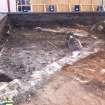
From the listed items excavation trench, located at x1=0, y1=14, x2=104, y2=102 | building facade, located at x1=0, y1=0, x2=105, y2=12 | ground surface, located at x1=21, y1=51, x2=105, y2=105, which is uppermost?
building facade, located at x1=0, y1=0, x2=105, y2=12

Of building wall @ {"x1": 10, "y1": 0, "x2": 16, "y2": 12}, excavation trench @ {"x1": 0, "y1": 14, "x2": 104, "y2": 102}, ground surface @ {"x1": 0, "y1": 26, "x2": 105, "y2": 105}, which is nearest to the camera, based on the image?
ground surface @ {"x1": 0, "y1": 26, "x2": 105, "y2": 105}

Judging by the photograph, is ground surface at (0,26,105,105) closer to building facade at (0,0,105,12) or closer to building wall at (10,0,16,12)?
building wall at (10,0,16,12)

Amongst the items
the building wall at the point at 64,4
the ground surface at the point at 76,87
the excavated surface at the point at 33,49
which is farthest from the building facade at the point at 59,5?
the ground surface at the point at 76,87

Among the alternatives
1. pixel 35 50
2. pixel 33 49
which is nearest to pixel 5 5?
pixel 33 49

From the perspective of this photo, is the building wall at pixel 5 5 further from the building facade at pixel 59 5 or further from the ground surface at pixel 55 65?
the ground surface at pixel 55 65

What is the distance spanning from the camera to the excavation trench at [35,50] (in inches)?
254

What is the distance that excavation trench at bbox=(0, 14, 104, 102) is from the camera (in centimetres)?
645

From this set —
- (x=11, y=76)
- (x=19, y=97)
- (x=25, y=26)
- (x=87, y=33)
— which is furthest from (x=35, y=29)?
(x=19, y=97)

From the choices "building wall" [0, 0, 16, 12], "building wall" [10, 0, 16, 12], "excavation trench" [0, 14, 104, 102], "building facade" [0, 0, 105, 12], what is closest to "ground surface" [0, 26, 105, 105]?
"excavation trench" [0, 14, 104, 102]

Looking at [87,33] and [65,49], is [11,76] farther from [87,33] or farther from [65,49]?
[87,33]

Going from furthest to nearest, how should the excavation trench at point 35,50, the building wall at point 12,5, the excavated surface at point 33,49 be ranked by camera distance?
the building wall at point 12,5 → the excavated surface at point 33,49 → the excavation trench at point 35,50

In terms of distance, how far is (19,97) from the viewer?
5.82m

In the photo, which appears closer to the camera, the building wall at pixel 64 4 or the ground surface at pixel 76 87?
the ground surface at pixel 76 87

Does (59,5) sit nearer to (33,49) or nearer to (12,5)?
(12,5)
